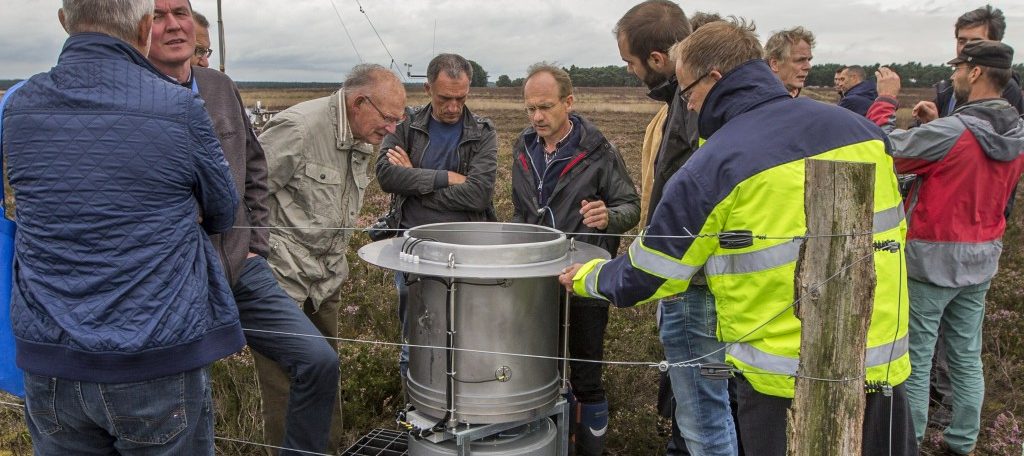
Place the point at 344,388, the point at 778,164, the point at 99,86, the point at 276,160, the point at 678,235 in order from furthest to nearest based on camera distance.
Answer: the point at 344,388 < the point at 276,160 < the point at 678,235 < the point at 778,164 < the point at 99,86

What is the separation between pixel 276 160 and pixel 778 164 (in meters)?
2.27

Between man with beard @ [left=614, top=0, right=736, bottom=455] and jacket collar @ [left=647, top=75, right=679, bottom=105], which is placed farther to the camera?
jacket collar @ [left=647, top=75, right=679, bottom=105]

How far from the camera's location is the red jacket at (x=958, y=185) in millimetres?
3939

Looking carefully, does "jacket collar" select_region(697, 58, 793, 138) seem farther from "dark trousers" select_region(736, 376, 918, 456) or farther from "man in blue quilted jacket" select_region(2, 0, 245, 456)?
"man in blue quilted jacket" select_region(2, 0, 245, 456)

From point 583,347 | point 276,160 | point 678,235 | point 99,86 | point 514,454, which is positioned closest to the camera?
point 99,86

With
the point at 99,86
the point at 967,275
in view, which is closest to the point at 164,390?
the point at 99,86

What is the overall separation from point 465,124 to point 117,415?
102 inches

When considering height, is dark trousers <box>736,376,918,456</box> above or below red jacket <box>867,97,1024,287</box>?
below

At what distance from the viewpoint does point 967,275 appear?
4062 millimetres

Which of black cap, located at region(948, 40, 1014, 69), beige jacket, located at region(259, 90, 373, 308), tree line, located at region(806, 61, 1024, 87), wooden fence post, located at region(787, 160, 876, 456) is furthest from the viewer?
tree line, located at region(806, 61, 1024, 87)

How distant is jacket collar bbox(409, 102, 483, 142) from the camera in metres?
4.33

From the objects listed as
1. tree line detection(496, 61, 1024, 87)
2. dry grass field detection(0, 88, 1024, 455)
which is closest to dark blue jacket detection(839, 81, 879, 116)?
dry grass field detection(0, 88, 1024, 455)

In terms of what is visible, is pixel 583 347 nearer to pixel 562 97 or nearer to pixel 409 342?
pixel 409 342

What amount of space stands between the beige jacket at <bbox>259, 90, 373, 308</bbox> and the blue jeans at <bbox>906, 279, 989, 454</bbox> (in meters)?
3.04
